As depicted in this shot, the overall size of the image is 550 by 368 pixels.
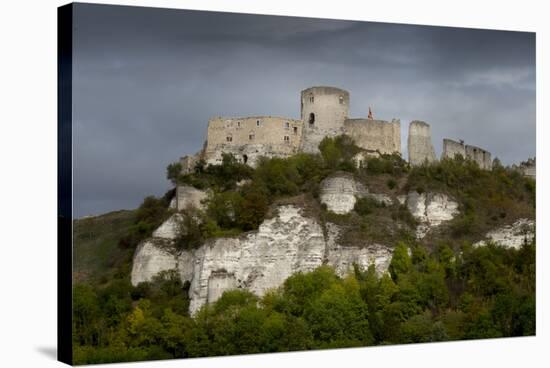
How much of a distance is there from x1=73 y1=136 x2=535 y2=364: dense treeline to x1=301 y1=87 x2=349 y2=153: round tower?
1.44 feet

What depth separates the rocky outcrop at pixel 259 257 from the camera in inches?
998

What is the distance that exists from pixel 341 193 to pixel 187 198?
3.28m

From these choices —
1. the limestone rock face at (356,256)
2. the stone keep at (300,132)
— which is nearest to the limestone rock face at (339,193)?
the limestone rock face at (356,256)

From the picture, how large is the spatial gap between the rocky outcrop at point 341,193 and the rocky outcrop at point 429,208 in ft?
2.13

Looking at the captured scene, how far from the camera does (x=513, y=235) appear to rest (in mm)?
26641

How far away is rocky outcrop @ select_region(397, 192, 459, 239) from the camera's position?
27453 mm

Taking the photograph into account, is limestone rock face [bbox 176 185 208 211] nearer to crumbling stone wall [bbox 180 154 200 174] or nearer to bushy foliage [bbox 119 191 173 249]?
crumbling stone wall [bbox 180 154 200 174]

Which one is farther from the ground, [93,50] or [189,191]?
[93,50]

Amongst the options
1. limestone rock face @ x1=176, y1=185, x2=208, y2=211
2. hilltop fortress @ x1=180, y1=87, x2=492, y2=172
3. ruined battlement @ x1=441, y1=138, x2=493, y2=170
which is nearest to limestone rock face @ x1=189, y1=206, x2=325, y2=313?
limestone rock face @ x1=176, y1=185, x2=208, y2=211

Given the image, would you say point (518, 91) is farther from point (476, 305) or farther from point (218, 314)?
point (218, 314)

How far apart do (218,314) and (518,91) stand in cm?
757

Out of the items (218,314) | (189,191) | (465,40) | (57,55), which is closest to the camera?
(57,55)

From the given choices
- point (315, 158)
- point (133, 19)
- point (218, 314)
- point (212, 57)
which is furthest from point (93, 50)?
point (315, 158)

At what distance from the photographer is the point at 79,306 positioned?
22.0 meters
